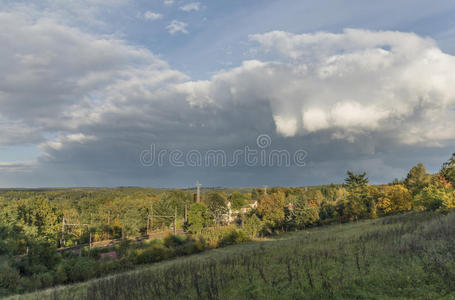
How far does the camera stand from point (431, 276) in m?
6.95

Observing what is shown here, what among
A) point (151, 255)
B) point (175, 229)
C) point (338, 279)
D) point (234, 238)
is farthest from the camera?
point (175, 229)

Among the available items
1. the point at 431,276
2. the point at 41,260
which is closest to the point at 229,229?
Result: the point at 41,260

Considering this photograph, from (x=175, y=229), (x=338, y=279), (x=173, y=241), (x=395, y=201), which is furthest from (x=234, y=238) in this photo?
(x=338, y=279)

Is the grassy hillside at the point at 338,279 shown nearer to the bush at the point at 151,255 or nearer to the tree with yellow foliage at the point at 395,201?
the bush at the point at 151,255

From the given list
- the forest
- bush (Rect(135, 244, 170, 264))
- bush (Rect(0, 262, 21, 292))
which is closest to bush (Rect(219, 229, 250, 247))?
the forest

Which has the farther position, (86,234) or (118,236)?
(118,236)

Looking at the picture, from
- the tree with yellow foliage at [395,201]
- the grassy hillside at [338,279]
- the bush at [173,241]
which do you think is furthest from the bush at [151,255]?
the tree with yellow foliage at [395,201]

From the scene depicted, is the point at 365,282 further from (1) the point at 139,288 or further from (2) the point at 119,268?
(2) the point at 119,268

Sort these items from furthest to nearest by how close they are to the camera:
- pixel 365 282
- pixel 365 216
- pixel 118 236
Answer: pixel 118 236, pixel 365 216, pixel 365 282

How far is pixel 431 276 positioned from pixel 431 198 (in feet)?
93.0

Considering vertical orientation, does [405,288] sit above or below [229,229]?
above

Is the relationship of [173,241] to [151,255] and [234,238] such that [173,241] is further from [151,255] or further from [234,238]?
[151,255]

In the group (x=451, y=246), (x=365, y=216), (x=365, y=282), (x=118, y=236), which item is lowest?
(x=118, y=236)

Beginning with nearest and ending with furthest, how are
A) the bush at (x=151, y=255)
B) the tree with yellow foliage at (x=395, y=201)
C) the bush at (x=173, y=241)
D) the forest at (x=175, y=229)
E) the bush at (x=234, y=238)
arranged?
the forest at (x=175, y=229)
the bush at (x=151, y=255)
the bush at (x=173, y=241)
the bush at (x=234, y=238)
the tree with yellow foliage at (x=395, y=201)
